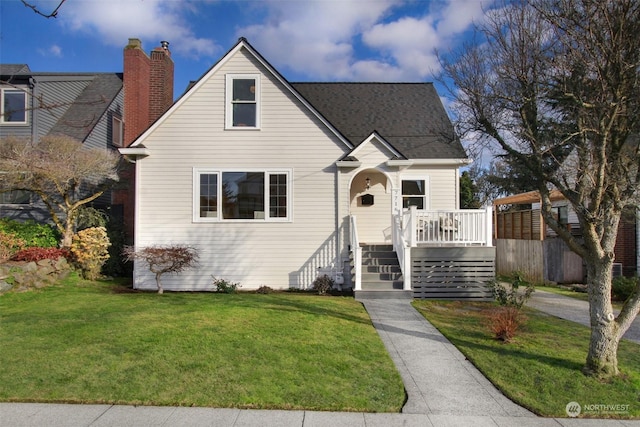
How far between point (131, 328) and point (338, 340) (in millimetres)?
3414

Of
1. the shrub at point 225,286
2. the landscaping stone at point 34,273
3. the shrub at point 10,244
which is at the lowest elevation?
the shrub at point 225,286

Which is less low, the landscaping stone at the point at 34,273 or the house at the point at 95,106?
the house at the point at 95,106

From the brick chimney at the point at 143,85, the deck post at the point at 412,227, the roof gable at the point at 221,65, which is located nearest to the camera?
the deck post at the point at 412,227

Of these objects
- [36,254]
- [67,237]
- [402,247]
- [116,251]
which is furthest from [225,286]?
[67,237]

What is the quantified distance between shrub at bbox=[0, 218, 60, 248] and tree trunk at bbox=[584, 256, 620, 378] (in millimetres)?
13895

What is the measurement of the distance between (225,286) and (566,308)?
8.86 meters

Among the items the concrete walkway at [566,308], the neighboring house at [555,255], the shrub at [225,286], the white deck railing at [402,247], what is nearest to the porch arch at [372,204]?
the white deck railing at [402,247]

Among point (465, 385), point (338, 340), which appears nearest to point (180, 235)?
point (338, 340)

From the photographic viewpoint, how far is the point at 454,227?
11.1 meters

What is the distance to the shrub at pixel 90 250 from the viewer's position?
12.3 meters

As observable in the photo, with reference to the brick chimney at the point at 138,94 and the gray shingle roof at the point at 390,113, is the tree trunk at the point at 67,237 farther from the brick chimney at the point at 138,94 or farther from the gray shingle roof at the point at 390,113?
the gray shingle roof at the point at 390,113

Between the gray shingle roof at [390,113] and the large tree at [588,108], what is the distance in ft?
23.8

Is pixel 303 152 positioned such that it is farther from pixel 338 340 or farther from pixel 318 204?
pixel 338 340

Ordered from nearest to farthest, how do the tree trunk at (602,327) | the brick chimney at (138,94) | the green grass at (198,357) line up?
1. the green grass at (198,357)
2. the tree trunk at (602,327)
3. the brick chimney at (138,94)
